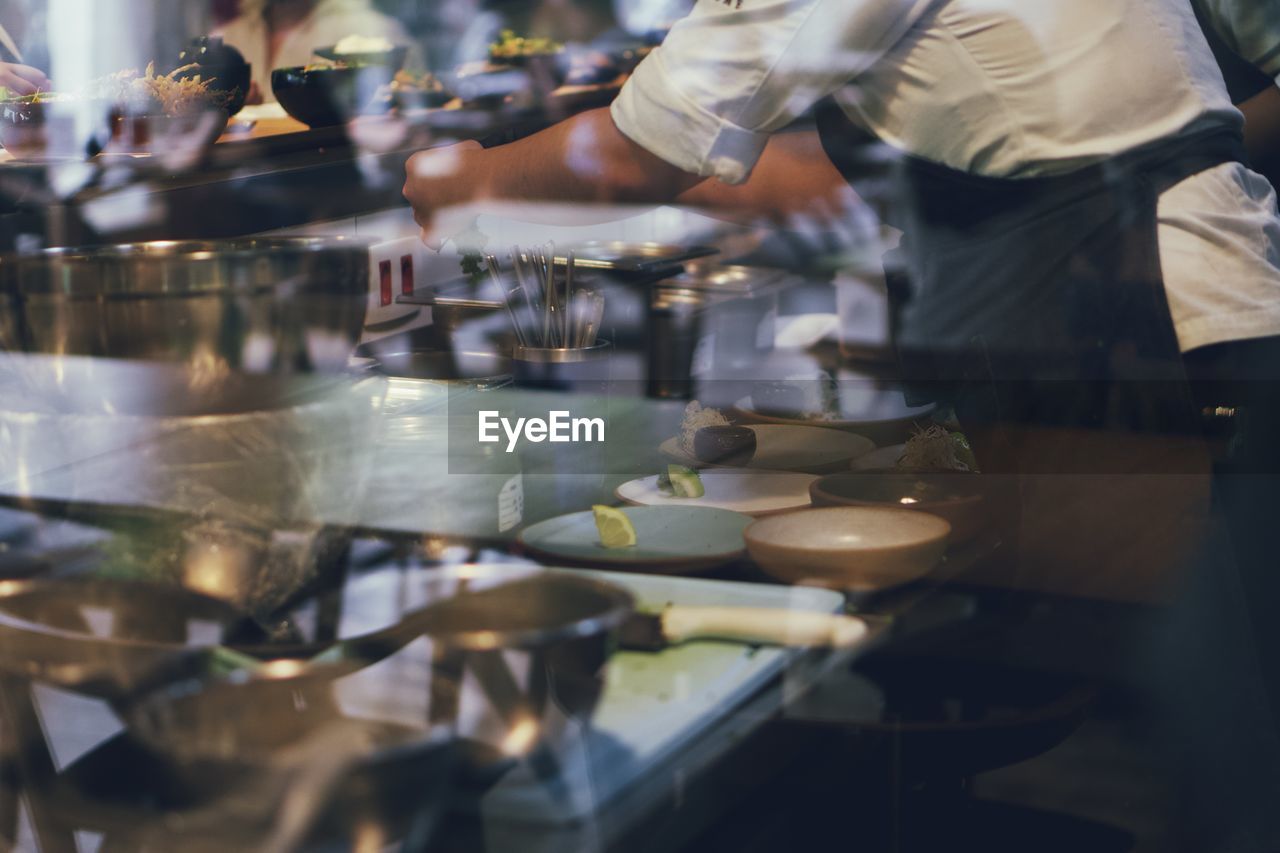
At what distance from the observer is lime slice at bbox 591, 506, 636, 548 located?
70cm

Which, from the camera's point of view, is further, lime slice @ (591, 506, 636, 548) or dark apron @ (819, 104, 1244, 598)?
dark apron @ (819, 104, 1244, 598)

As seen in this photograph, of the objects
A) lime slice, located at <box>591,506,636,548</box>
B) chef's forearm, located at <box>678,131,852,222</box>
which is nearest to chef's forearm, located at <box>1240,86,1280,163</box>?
chef's forearm, located at <box>678,131,852,222</box>

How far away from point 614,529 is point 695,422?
11.5 inches

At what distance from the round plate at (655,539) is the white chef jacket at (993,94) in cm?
33

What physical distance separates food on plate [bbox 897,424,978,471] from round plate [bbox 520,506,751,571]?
17 cm

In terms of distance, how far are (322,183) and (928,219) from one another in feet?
2.09

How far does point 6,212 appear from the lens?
0.93 metres

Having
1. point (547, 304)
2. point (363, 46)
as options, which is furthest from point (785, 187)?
point (363, 46)

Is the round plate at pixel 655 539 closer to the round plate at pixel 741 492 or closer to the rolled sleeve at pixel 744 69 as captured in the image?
the round plate at pixel 741 492

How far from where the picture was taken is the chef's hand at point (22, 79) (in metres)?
1.06

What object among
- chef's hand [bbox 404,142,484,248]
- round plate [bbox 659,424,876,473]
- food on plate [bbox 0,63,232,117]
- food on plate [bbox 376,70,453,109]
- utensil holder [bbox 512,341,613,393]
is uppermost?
food on plate [bbox 376,70,453,109]

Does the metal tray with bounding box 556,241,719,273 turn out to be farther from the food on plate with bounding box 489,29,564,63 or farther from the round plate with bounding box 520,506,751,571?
the round plate with bounding box 520,506,751,571

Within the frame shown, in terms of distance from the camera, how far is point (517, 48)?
71.2 inches

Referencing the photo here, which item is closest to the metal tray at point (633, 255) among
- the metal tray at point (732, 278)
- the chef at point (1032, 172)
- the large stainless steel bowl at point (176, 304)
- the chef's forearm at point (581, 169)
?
the metal tray at point (732, 278)
